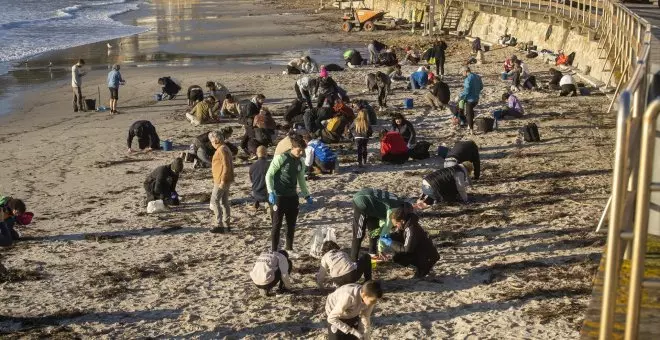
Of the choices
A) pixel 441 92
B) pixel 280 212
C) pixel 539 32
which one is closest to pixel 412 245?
pixel 280 212

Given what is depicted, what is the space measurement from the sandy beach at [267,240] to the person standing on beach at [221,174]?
444mm

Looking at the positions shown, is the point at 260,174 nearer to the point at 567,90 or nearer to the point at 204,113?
the point at 204,113

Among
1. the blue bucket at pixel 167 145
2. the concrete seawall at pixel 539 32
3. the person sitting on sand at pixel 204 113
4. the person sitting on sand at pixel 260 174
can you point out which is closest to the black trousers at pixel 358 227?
the person sitting on sand at pixel 260 174

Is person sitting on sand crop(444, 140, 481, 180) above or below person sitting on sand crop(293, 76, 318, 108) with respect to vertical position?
below

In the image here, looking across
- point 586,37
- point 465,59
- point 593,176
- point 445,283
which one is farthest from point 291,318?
point 465,59

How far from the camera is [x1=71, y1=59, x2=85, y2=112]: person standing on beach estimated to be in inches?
889

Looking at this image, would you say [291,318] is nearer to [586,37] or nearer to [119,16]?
[586,37]

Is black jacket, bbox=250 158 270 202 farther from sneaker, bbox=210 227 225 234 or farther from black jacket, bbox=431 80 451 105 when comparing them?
black jacket, bbox=431 80 451 105

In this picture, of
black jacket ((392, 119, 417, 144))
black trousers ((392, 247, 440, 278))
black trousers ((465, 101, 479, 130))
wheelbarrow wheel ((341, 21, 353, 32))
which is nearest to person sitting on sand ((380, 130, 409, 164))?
black jacket ((392, 119, 417, 144))

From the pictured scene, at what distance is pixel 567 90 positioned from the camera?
2186cm

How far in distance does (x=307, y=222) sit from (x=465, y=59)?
21.3 meters

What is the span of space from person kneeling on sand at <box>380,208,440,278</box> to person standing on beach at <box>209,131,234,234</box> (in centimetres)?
276

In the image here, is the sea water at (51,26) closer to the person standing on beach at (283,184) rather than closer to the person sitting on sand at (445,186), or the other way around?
the person sitting on sand at (445,186)

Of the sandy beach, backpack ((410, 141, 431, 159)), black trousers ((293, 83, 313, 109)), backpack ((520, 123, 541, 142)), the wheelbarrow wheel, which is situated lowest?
the sandy beach
